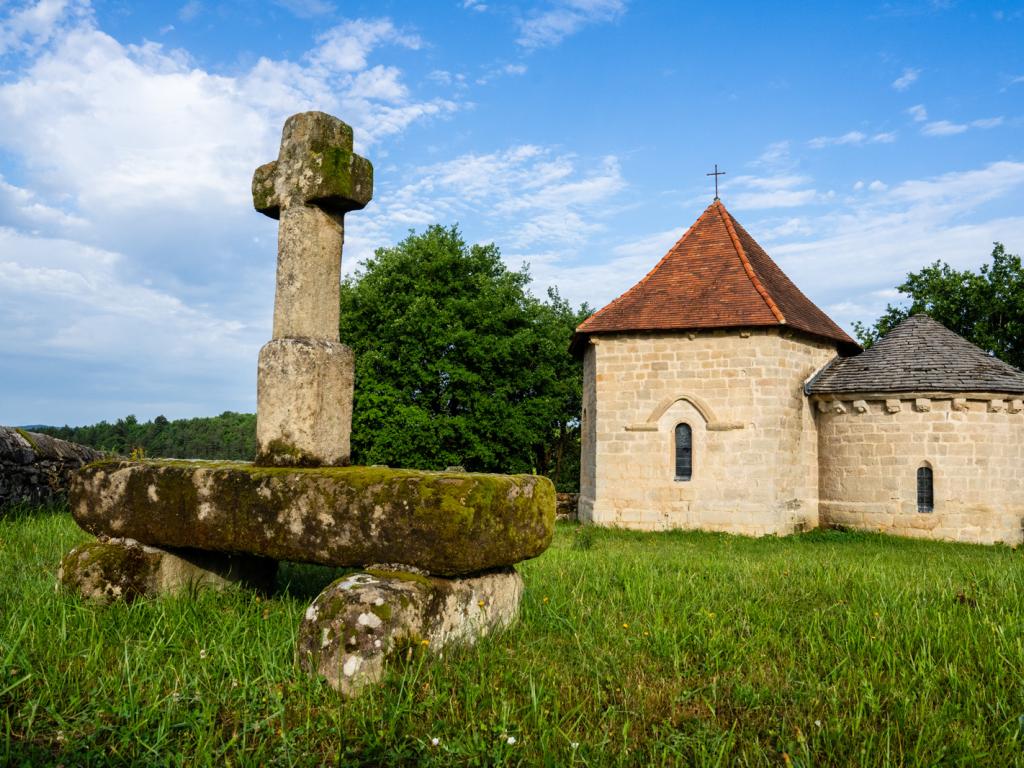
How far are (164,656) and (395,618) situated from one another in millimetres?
1166

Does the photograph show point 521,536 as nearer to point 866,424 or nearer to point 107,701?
point 107,701

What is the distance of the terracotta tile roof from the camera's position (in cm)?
1478

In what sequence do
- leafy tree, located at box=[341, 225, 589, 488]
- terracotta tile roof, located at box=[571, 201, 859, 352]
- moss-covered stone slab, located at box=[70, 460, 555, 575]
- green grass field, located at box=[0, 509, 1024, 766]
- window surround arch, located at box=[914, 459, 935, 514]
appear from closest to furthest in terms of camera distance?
green grass field, located at box=[0, 509, 1024, 766], moss-covered stone slab, located at box=[70, 460, 555, 575], window surround arch, located at box=[914, 459, 935, 514], terracotta tile roof, located at box=[571, 201, 859, 352], leafy tree, located at box=[341, 225, 589, 488]

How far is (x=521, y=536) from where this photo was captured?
12.8ft

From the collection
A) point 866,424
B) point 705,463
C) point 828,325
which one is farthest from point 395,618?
point 828,325

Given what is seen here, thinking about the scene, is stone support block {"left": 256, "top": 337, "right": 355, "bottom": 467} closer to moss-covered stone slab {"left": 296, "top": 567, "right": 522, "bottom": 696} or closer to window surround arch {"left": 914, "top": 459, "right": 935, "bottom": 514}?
moss-covered stone slab {"left": 296, "top": 567, "right": 522, "bottom": 696}

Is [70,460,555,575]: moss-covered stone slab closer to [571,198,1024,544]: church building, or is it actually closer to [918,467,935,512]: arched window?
[571,198,1024,544]: church building

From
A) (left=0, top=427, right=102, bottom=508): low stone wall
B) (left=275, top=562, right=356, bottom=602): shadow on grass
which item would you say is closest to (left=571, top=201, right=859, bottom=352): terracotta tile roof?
(left=0, top=427, right=102, bottom=508): low stone wall

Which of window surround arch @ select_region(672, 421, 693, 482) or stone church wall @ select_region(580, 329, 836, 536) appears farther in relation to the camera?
window surround arch @ select_region(672, 421, 693, 482)

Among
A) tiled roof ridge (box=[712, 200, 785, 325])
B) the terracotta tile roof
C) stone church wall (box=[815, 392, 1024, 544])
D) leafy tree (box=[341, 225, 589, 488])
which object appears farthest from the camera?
A: leafy tree (box=[341, 225, 589, 488])

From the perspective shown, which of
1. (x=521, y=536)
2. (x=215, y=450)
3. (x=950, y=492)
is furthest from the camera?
(x=215, y=450)

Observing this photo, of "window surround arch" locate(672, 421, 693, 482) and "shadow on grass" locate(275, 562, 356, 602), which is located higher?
"window surround arch" locate(672, 421, 693, 482)

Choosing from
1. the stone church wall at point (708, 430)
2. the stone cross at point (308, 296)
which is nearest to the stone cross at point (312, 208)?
the stone cross at point (308, 296)

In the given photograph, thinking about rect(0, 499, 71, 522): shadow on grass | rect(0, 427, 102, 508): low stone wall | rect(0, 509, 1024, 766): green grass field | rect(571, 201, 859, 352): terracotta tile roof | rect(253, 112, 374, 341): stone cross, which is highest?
rect(571, 201, 859, 352): terracotta tile roof
